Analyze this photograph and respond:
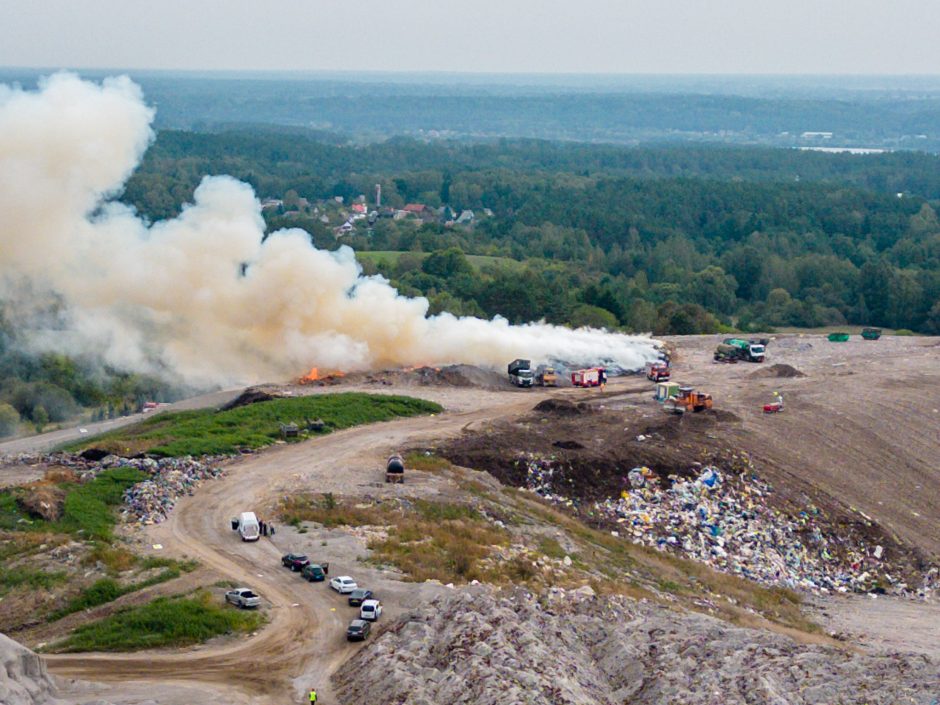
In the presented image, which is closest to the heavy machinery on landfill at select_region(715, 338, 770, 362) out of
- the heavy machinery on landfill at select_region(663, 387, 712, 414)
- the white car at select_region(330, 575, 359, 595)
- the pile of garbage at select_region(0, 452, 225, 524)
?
the heavy machinery on landfill at select_region(663, 387, 712, 414)

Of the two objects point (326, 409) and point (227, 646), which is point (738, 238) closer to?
point (326, 409)

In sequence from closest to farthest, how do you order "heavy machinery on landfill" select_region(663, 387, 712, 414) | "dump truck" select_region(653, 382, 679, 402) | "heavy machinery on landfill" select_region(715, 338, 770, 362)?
"heavy machinery on landfill" select_region(663, 387, 712, 414)
"dump truck" select_region(653, 382, 679, 402)
"heavy machinery on landfill" select_region(715, 338, 770, 362)

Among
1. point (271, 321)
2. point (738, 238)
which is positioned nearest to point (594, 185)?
point (738, 238)

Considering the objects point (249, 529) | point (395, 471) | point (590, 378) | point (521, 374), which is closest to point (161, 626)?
point (249, 529)

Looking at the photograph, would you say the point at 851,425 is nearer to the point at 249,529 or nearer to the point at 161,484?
the point at 249,529

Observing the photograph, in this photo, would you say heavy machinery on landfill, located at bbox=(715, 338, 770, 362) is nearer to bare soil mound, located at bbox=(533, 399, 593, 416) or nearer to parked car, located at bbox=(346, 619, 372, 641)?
bare soil mound, located at bbox=(533, 399, 593, 416)

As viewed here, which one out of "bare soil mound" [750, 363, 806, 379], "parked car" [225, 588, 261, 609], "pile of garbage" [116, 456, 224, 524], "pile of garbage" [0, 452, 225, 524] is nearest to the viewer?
"parked car" [225, 588, 261, 609]
